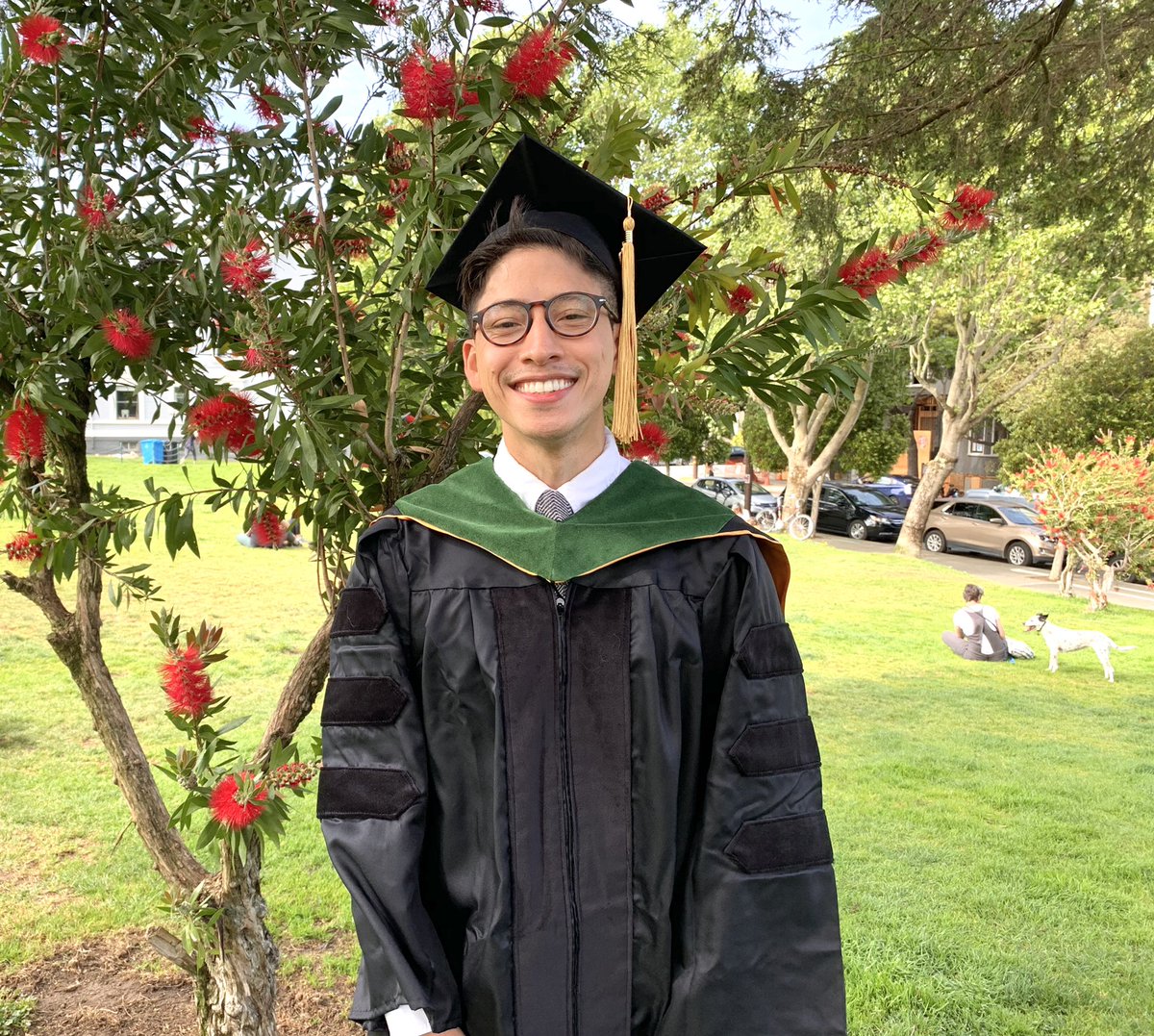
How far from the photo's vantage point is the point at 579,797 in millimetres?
1608

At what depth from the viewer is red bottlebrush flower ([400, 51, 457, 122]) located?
1.80 metres

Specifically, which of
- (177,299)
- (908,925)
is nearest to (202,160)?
(177,299)

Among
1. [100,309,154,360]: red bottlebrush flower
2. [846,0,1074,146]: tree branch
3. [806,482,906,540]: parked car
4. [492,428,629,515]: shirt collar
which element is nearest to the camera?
[492,428,629,515]: shirt collar

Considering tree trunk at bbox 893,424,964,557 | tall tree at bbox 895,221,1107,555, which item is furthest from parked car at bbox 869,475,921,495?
tree trunk at bbox 893,424,964,557

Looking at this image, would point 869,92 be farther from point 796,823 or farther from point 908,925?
point 796,823

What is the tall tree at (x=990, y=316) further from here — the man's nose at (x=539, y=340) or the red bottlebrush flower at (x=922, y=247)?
the man's nose at (x=539, y=340)

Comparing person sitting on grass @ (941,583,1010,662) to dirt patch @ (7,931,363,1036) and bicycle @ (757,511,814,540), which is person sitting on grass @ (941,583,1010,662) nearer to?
dirt patch @ (7,931,363,1036)

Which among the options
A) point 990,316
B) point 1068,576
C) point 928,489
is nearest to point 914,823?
point 1068,576

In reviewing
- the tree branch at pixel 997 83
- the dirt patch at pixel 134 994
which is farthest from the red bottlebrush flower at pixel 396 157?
the tree branch at pixel 997 83

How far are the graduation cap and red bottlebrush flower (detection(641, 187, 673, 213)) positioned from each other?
0.30m

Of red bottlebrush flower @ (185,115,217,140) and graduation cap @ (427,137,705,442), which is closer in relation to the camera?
graduation cap @ (427,137,705,442)

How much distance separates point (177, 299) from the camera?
229 cm

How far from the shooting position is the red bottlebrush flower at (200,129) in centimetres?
250

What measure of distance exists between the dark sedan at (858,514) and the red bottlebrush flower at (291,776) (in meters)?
19.8
